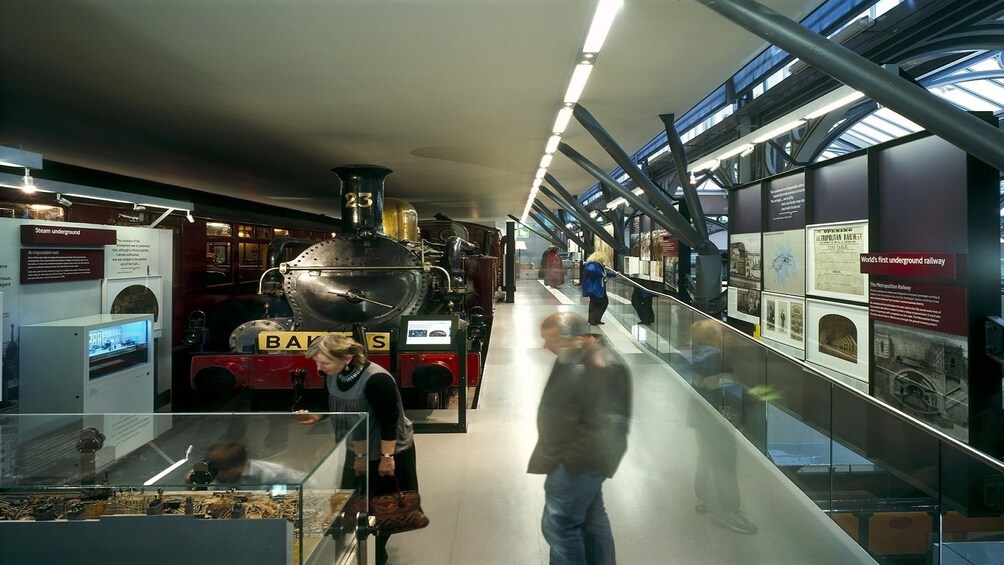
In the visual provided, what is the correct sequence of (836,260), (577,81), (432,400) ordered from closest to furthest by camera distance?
(577,81) < (836,260) < (432,400)

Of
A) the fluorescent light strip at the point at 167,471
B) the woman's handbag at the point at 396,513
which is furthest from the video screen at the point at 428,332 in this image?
the fluorescent light strip at the point at 167,471

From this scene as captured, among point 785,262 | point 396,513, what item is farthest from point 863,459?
point 396,513

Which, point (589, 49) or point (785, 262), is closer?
point (589, 49)

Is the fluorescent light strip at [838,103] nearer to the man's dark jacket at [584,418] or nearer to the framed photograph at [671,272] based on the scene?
the man's dark jacket at [584,418]

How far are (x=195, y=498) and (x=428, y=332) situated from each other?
152 inches

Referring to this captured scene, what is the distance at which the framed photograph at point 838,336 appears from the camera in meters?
4.79

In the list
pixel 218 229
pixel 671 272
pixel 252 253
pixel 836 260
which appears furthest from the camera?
pixel 671 272

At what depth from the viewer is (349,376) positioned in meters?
3.26

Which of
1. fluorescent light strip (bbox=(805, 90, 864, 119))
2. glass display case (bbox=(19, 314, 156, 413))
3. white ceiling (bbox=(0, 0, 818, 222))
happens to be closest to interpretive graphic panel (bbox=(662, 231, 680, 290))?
white ceiling (bbox=(0, 0, 818, 222))

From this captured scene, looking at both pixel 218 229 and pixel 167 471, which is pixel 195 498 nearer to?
pixel 167 471

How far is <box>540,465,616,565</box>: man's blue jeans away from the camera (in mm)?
2652

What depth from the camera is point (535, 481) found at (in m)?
4.50

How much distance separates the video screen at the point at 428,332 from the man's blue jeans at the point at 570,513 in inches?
124

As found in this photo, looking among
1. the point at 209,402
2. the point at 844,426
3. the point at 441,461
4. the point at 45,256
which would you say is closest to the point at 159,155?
the point at 45,256
